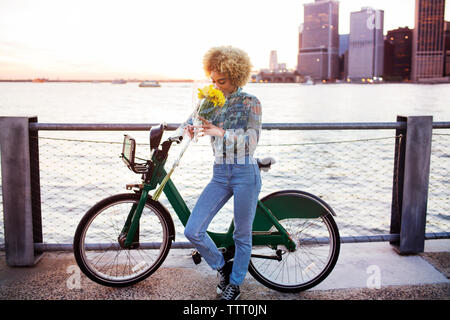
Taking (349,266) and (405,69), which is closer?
(349,266)

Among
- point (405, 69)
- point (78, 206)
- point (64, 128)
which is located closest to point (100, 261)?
point (64, 128)

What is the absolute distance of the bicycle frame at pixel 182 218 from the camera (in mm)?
3195

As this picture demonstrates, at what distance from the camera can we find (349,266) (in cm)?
387

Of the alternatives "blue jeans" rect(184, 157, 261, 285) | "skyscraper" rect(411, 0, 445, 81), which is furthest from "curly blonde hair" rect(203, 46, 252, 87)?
"skyscraper" rect(411, 0, 445, 81)

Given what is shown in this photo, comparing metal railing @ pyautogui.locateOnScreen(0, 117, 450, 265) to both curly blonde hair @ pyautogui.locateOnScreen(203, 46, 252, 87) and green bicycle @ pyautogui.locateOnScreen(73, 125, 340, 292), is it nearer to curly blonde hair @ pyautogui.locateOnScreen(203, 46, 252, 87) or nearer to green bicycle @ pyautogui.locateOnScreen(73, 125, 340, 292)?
green bicycle @ pyautogui.locateOnScreen(73, 125, 340, 292)

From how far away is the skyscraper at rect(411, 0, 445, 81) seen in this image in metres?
169

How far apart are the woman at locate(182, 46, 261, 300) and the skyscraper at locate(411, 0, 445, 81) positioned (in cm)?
18477

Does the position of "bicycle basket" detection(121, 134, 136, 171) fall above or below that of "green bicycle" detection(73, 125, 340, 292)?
above

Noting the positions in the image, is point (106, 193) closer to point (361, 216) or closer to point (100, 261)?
point (361, 216)

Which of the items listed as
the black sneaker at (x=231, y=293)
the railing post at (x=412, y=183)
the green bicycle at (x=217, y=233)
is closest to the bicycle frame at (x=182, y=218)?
the green bicycle at (x=217, y=233)

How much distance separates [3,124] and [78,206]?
7.85 metres

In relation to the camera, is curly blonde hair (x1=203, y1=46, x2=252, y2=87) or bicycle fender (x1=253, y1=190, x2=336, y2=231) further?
bicycle fender (x1=253, y1=190, x2=336, y2=231)

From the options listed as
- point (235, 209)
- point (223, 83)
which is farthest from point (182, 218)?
point (223, 83)

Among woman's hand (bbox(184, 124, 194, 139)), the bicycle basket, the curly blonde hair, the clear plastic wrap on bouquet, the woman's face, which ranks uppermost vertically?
the curly blonde hair
